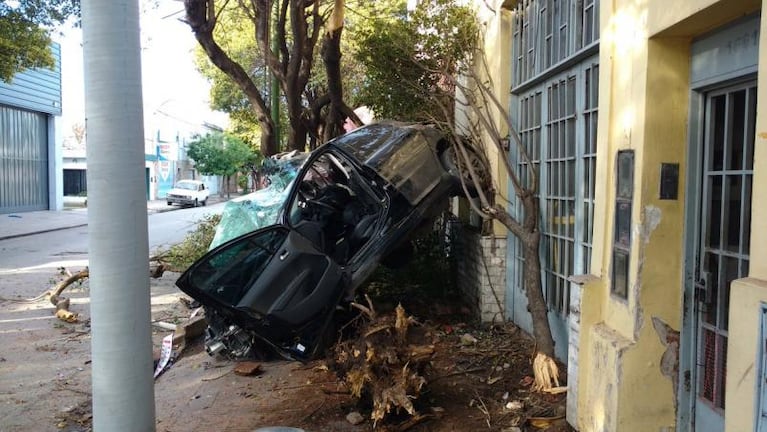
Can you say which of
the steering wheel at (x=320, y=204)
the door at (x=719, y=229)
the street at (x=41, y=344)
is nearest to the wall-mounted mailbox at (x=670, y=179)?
the door at (x=719, y=229)

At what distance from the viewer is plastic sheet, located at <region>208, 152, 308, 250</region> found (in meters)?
6.64

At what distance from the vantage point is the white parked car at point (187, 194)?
1505 inches

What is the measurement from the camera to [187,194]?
126ft

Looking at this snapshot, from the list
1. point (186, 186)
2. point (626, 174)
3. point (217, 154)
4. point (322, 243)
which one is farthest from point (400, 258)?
point (217, 154)

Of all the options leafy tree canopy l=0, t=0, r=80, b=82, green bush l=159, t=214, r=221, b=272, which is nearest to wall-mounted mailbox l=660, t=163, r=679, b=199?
green bush l=159, t=214, r=221, b=272

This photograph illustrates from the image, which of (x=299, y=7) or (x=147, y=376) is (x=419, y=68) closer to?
(x=299, y=7)

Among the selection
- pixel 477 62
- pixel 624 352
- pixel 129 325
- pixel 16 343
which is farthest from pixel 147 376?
pixel 477 62

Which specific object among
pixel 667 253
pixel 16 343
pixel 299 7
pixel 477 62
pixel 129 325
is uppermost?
pixel 299 7

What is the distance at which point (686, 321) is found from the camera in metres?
3.56

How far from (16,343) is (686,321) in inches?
280

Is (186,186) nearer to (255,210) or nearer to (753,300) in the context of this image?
(255,210)

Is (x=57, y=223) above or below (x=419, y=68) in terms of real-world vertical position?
below

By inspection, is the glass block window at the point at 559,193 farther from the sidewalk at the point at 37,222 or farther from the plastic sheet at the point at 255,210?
the sidewalk at the point at 37,222

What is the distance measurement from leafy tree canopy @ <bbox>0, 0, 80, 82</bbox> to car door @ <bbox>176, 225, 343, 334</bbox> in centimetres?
1344
